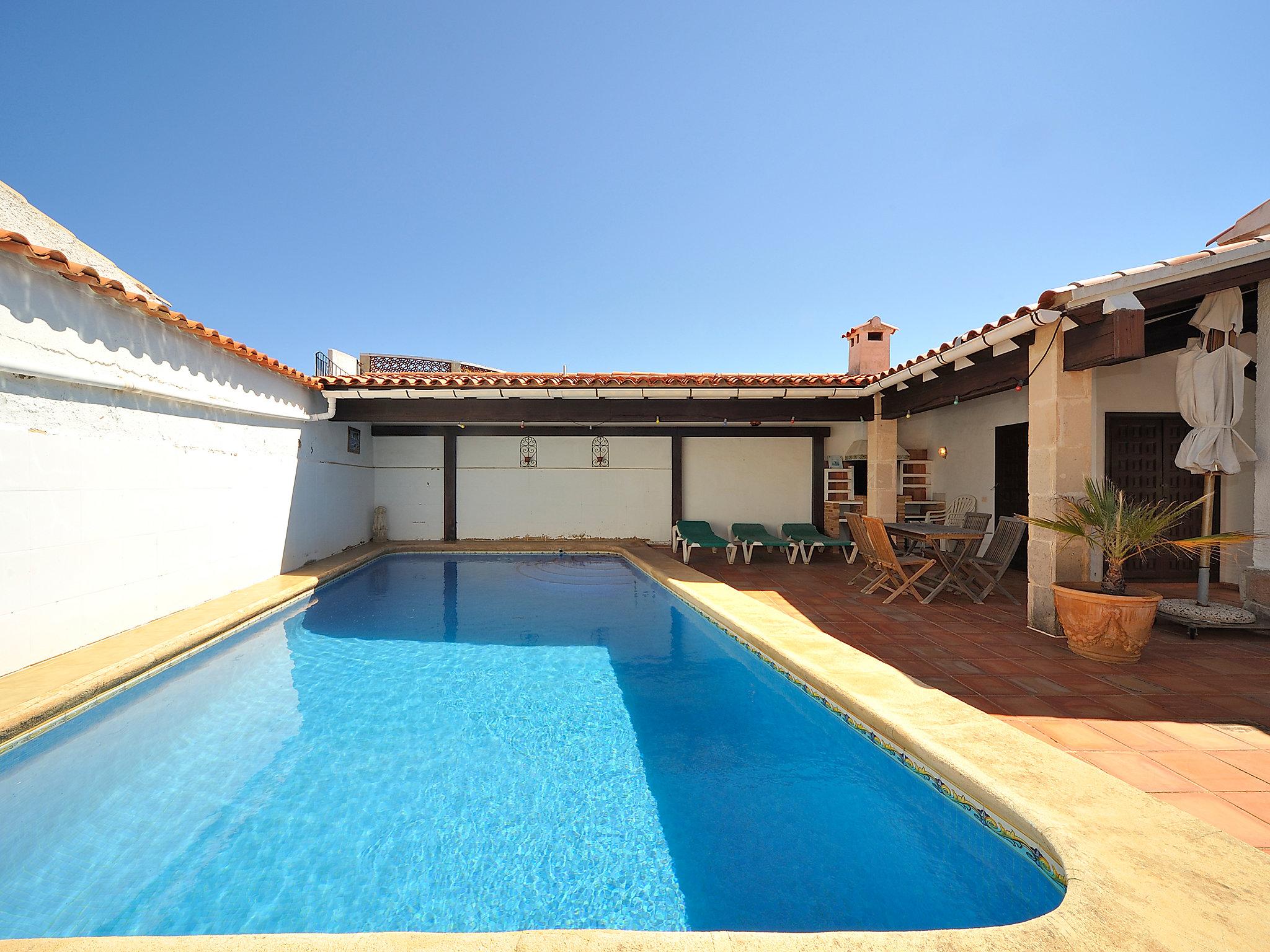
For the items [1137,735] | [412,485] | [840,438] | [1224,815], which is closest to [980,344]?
[1137,735]

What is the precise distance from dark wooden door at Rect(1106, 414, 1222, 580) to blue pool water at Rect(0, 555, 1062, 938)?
20.6 feet

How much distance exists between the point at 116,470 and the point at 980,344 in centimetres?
790

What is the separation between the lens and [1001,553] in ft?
18.9

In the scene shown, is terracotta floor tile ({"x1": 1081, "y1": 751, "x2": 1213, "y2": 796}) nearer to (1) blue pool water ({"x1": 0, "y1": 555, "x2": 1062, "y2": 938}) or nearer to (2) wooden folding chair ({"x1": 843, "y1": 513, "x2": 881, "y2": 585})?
(1) blue pool water ({"x1": 0, "y1": 555, "x2": 1062, "y2": 938})

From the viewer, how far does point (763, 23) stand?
678cm

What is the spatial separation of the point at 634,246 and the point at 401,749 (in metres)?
11.0

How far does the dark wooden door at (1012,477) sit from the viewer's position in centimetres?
762

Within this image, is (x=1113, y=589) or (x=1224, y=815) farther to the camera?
(x=1113, y=589)

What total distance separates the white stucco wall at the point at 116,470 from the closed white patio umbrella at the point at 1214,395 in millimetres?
8897

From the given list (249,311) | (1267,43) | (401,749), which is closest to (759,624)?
(401,749)

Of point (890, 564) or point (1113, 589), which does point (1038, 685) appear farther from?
point (890, 564)

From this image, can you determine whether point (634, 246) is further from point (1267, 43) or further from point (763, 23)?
point (1267, 43)

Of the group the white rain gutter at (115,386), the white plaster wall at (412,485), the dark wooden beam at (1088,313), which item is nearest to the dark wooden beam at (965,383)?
the dark wooden beam at (1088,313)

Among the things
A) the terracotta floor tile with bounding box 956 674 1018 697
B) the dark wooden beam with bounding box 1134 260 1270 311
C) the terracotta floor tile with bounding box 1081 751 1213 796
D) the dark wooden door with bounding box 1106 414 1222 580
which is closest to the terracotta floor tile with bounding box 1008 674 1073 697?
the terracotta floor tile with bounding box 956 674 1018 697
